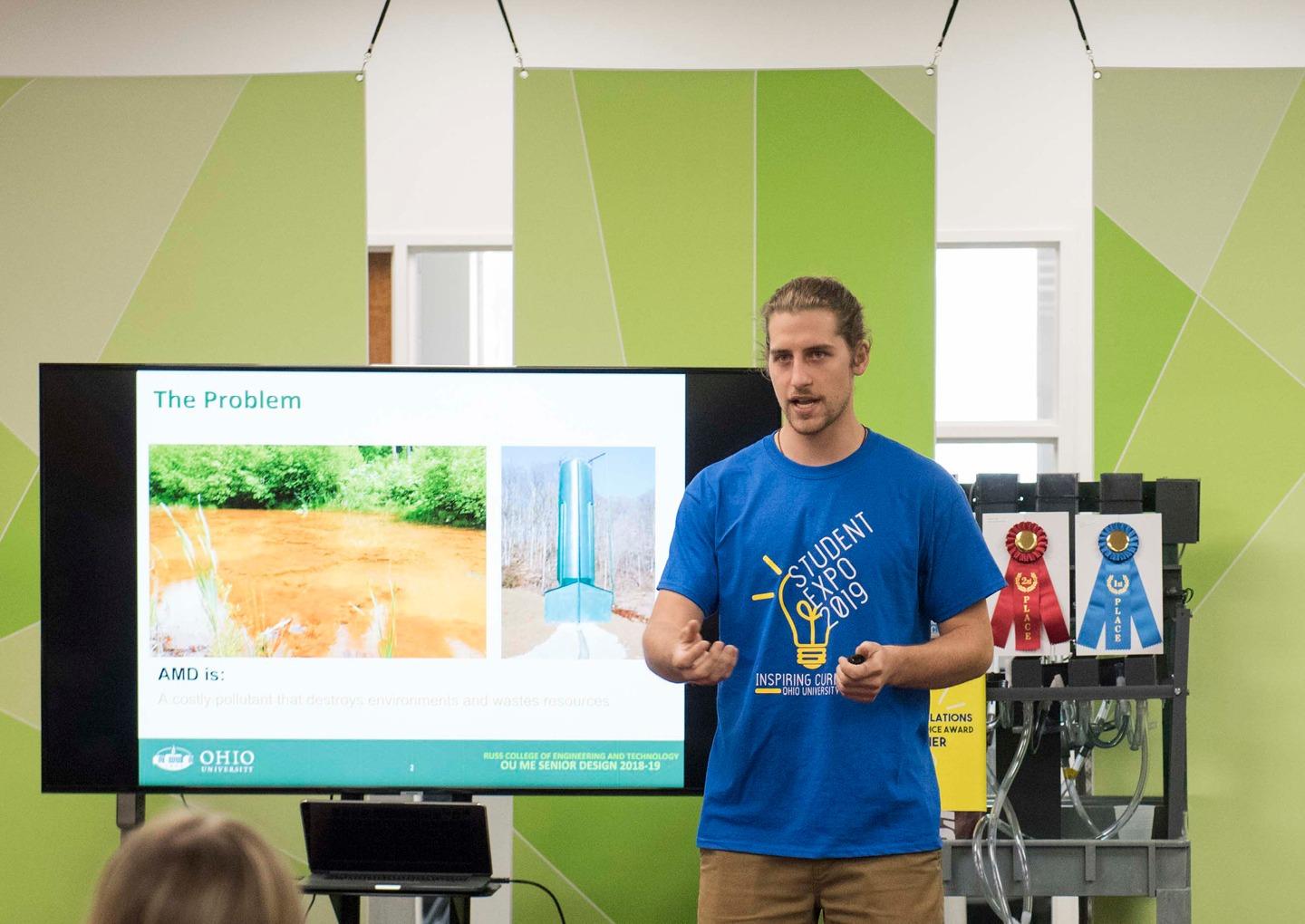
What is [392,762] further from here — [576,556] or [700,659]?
[700,659]

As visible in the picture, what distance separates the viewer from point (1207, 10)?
3.58m

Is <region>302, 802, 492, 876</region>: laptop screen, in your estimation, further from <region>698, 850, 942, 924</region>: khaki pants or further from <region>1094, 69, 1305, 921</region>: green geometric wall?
<region>1094, 69, 1305, 921</region>: green geometric wall

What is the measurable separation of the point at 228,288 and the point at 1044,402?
2.43 meters

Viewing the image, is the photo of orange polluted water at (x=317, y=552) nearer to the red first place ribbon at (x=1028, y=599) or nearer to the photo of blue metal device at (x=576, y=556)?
the photo of blue metal device at (x=576, y=556)

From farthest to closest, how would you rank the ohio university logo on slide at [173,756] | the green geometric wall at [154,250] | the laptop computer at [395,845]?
the green geometric wall at [154,250], the ohio university logo on slide at [173,756], the laptop computer at [395,845]

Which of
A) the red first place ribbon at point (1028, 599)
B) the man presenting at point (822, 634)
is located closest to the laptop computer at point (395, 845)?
the man presenting at point (822, 634)

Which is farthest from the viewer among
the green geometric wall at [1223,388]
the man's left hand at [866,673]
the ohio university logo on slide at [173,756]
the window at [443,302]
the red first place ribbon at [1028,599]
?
the window at [443,302]

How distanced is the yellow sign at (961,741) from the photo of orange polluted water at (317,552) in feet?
3.30

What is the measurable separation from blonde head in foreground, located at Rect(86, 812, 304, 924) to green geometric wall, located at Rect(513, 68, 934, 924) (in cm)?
212

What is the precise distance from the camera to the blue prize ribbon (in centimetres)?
270

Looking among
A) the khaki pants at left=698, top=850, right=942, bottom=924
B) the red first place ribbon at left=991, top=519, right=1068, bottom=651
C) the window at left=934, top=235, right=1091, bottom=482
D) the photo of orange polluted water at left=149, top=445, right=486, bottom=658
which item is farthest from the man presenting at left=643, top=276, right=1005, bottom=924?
the window at left=934, top=235, right=1091, bottom=482

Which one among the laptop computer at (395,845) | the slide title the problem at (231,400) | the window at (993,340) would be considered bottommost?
the laptop computer at (395,845)

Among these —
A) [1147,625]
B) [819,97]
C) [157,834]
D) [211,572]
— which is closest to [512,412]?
[211,572]

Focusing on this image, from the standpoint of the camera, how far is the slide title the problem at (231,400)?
2.84 m
